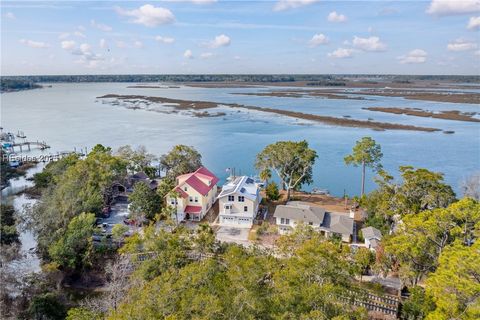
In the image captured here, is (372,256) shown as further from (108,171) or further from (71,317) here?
(108,171)

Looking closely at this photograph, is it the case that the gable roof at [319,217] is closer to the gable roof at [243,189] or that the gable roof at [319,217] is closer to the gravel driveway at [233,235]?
the gable roof at [243,189]

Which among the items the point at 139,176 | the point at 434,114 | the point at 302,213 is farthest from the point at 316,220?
the point at 434,114

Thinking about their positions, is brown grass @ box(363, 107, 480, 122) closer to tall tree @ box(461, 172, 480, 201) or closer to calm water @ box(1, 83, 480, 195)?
calm water @ box(1, 83, 480, 195)

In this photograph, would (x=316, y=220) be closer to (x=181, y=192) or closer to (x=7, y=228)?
(x=181, y=192)

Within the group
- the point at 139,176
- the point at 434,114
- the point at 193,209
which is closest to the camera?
the point at 193,209

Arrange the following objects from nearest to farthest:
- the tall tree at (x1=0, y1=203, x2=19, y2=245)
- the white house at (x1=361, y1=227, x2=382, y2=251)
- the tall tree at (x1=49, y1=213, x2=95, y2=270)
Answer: the tall tree at (x1=49, y1=213, x2=95, y2=270), the tall tree at (x1=0, y1=203, x2=19, y2=245), the white house at (x1=361, y1=227, x2=382, y2=251)

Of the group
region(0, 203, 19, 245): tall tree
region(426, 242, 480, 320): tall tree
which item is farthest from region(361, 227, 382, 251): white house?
region(0, 203, 19, 245): tall tree

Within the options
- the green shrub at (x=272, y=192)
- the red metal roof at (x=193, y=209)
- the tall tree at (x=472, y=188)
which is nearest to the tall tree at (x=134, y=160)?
the red metal roof at (x=193, y=209)

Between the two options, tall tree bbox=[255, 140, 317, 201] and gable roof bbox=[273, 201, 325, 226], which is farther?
tall tree bbox=[255, 140, 317, 201]
